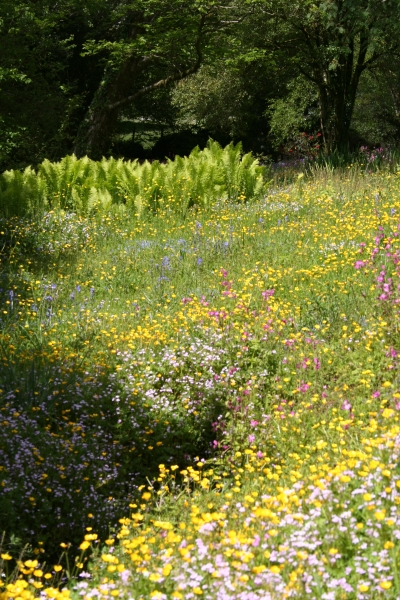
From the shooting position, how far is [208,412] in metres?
4.90

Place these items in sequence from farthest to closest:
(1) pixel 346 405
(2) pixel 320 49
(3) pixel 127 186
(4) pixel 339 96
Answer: (4) pixel 339 96 → (2) pixel 320 49 → (3) pixel 127 186 → (1) pixel 346 405

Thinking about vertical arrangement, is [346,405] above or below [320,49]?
below

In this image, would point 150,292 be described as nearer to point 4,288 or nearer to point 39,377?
point 4,288

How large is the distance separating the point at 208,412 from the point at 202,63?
1366 centimetres

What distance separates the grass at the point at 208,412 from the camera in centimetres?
269

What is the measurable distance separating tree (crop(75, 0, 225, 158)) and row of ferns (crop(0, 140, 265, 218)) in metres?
4.37

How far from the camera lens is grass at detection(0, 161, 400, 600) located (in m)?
2.69

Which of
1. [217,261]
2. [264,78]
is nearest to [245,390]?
[217,261]

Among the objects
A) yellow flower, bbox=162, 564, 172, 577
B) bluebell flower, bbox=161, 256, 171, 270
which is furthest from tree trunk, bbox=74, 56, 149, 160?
yellow flower, bbox=162, 564, 172, 577

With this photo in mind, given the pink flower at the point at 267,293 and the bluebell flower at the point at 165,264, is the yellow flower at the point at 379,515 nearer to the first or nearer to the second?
the pink flower at the point at 267,293

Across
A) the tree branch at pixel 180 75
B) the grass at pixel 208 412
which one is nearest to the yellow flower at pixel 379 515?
the grass at pixel 208 412

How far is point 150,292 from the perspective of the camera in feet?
23.5

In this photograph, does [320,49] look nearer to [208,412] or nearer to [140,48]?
[140,48]

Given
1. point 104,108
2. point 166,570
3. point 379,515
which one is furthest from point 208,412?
point 104,108
